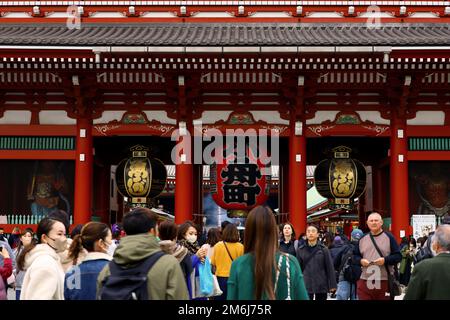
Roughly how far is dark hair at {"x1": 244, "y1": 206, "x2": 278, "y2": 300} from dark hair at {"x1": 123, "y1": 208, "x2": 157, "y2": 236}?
735 mm

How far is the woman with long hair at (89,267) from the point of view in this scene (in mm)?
5133

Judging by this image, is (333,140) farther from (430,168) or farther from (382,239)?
(382,239)

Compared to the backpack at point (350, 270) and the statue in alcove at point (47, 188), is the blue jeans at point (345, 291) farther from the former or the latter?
the statue in alcove at point (47, 188)

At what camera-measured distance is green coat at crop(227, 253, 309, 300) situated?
14.9ft

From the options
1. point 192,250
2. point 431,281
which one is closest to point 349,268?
point 192,250

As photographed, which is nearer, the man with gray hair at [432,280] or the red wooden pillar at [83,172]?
the man with gray hair at [432,280]

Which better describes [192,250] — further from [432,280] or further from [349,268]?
[432,280]

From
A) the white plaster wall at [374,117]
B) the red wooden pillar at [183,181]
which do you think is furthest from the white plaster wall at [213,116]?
the white plaster wall at [374,117]

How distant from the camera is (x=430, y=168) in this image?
625 inches

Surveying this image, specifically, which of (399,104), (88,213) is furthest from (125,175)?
(399,104)

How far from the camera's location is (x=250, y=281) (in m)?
4.52

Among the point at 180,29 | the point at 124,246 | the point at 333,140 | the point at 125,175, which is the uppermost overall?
the point at 180,29

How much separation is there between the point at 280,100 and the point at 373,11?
4570 mm

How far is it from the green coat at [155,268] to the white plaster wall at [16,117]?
12342 millimetres
